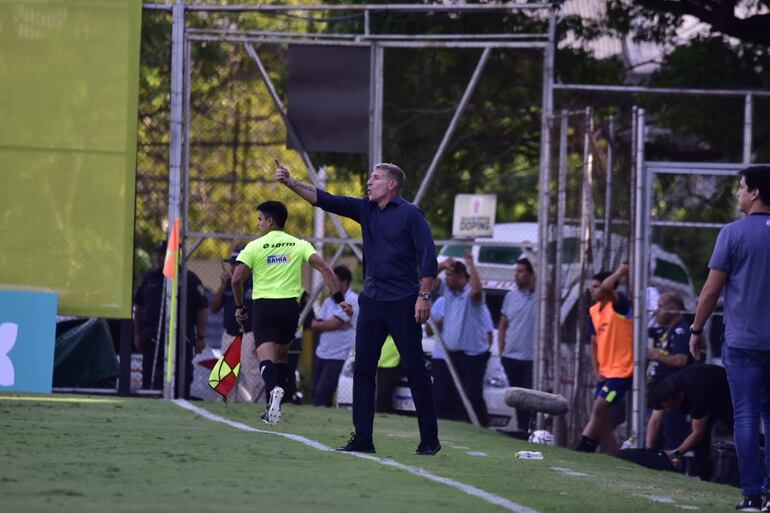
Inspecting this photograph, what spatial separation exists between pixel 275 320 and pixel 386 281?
3.21m

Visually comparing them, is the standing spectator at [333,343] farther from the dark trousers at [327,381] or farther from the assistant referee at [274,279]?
the assistant referee at [274,279]

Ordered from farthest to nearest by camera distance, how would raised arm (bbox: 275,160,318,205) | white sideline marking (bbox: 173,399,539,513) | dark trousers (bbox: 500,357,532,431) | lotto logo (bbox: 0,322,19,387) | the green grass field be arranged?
dark trousers (bbox: 500,357,532,431) < lotto logo (bbox: 0,322,19,387) < raised arm (bbox: 275,160,318,205) < white sideline marking (bbox: 173,399,539,513) < the green grass field

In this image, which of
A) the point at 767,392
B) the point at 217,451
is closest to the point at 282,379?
the point at 217,451

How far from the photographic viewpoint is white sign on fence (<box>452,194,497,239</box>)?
17.3 m

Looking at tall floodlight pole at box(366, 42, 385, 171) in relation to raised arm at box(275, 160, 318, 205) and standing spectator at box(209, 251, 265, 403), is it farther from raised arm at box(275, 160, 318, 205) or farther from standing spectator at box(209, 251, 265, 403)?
raised arm at box(275, 160, 318, 205)

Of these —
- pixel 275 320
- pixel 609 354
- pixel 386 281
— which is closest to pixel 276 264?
pixel 275 320

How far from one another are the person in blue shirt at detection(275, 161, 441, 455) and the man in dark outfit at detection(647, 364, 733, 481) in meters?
3.30

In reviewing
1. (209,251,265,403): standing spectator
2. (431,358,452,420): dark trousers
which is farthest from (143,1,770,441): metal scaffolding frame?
(431,358,452,420): dark trousers

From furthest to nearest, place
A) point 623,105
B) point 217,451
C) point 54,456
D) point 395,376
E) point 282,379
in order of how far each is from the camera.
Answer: point 623,105 → point 395,376 → point 282,379 → point 217,451 → point 54,456

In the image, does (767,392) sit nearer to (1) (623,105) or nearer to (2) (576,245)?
(2) (576,245)

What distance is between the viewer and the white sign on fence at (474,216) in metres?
17.3

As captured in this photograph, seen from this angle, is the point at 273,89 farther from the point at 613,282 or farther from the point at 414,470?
the point at 414,470

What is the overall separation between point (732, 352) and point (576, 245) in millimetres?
7893

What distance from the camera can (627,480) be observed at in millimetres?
10688
